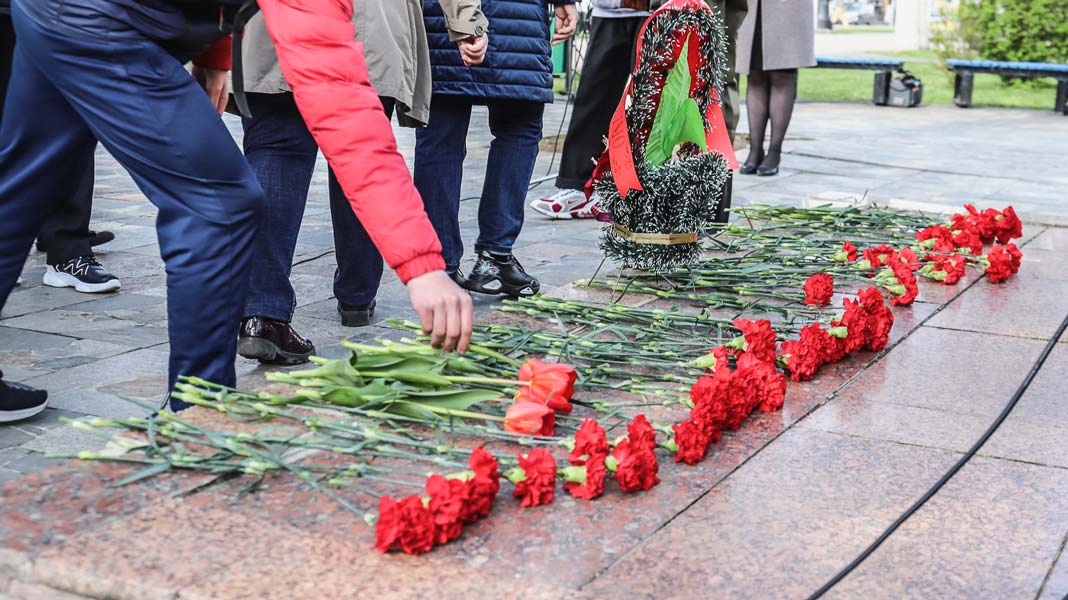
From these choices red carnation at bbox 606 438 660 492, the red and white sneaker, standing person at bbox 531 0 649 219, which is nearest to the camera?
red carnation at bbox 606 438 660 492

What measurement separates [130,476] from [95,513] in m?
0.13

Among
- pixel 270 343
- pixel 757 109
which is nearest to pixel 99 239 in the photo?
pixel 270 343

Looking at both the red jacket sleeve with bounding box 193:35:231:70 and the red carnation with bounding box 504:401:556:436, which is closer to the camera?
the red carnation with bounding box 504:401:556:436

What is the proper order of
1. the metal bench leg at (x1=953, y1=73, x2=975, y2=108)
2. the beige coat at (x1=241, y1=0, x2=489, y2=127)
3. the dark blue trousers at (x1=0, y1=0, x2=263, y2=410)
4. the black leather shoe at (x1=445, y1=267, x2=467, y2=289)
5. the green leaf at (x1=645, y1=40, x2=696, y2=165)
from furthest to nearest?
the metal bench leg at (x1=953, y1=73, x2=975, y2=108) < the black leather shoe at (x1=445, y1=267, x2=467, y2=289) < the green leaf at (x1=645, y1=40, x2=696, y2=165) < the beige coat at (x1=241, y1=0, x2=489, y2=127) < the dark blue trousers at (x1=0, y1=0, x2=263, y2=410)

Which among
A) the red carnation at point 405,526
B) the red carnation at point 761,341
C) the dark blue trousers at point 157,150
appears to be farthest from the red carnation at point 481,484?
the red carnation at point 761,341

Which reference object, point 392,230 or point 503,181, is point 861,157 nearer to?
point 503,181

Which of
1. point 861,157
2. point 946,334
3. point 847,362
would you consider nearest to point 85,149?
point 847,362

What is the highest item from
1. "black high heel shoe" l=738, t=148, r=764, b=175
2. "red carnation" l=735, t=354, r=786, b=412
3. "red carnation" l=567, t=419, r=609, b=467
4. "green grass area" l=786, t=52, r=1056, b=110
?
"red carnation" l=567, t=419, r=609, b=467

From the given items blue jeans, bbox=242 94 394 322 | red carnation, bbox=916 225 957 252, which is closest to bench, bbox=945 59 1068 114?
red carnation, bbox=916 225 957 252

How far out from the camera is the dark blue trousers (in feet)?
7.98

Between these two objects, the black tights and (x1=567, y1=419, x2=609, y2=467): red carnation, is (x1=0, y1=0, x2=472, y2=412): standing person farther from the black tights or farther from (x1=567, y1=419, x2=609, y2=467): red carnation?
the black tights

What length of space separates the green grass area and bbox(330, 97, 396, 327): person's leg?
1236cm

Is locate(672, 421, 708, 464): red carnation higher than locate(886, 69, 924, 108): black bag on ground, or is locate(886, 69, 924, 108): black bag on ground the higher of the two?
locate(672, 421, 708, 464): red carnation

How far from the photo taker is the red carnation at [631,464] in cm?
224
